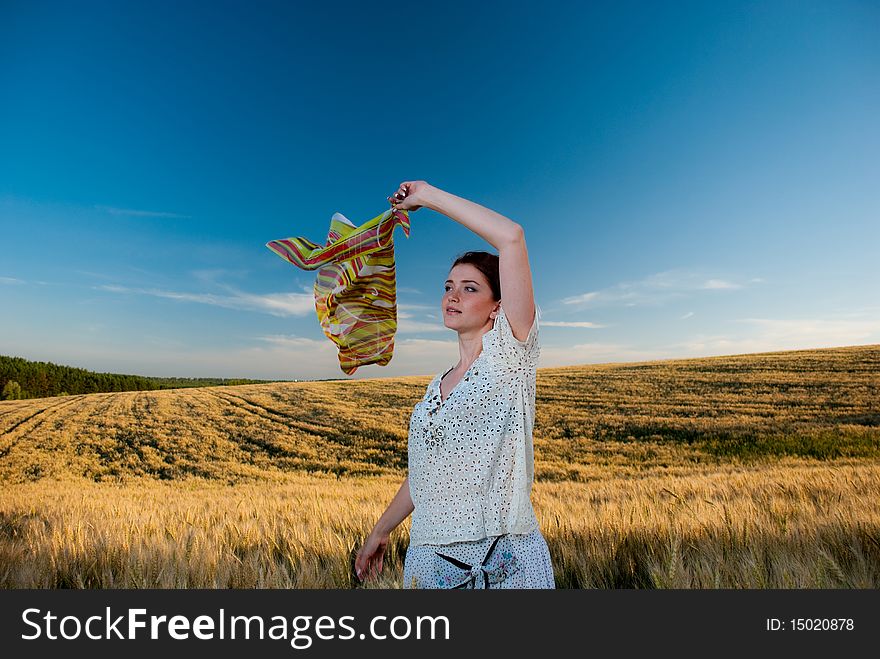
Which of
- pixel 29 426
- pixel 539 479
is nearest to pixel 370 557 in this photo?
pixel 539 479

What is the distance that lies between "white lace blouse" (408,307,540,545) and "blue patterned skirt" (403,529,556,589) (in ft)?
0.15

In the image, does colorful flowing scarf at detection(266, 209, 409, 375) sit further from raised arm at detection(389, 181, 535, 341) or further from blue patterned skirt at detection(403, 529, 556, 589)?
blue patterned skirt at detection(403, 529, 556, 589)

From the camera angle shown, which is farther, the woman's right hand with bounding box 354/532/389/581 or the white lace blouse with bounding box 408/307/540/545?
the woman's right hand with bounding box 354/532/389/581

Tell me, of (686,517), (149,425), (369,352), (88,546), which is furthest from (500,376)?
(149,425)

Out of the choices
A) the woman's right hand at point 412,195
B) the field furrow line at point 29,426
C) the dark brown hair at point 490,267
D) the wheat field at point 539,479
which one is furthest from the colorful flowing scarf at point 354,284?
the field furrow line at point 29,426

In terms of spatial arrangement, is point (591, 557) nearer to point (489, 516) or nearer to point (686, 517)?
point (686, 517)

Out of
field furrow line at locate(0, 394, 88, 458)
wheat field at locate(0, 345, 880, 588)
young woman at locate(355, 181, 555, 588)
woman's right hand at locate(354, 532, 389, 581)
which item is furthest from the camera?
field furrow line at locate(0, 394, 88, 458)

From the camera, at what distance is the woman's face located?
222 centimetres

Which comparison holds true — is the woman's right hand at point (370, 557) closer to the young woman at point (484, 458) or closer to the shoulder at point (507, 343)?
the young woman at point (484, 458)

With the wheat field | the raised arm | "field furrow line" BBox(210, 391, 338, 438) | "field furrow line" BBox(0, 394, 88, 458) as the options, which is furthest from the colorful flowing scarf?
"field furrow line" BBox(0, 394, 88, 458)

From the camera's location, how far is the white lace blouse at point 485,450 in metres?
2.03

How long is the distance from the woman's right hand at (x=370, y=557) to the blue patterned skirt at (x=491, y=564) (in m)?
0.49

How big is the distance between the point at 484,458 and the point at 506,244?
0.77 metres

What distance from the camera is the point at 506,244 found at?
1901 mm
